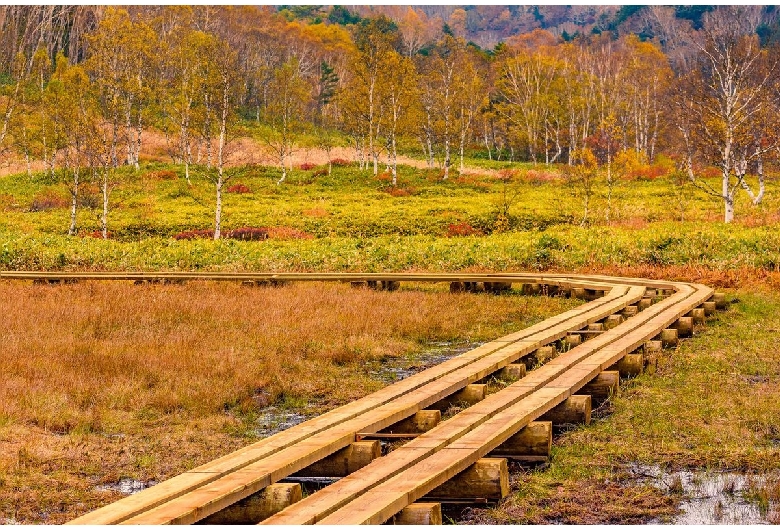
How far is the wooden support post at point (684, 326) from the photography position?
605 inches

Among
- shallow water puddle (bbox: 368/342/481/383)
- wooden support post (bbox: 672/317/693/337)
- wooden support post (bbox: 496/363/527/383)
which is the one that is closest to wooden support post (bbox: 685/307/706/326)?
wooden support post (bbox: 672/317/693/337)

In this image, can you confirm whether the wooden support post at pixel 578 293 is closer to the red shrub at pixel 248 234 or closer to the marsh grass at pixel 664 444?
the marsh grass at pixel 664 444

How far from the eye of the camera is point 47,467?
26.7ft

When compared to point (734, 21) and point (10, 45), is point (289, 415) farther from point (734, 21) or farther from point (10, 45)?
point (10, 45)

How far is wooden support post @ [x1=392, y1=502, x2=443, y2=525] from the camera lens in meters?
5.69

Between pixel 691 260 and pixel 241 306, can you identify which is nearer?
pixel 241 306

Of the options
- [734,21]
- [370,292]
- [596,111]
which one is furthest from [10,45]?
[370,292]

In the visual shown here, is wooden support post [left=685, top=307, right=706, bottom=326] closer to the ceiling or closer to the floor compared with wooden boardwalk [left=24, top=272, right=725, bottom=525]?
closer to the floor

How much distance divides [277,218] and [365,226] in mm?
4710

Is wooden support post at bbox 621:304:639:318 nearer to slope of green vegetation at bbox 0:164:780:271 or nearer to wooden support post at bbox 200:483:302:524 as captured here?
slope of green vegetation at bbox 0:164:780:271

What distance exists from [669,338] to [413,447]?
8076 millimetres

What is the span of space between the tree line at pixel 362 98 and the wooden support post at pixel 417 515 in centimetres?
3333

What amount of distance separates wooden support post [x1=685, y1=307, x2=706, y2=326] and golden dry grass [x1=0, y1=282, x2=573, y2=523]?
10.1ft

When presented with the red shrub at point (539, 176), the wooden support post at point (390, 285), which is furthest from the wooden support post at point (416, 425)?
the red shrub at point (539, 176)
